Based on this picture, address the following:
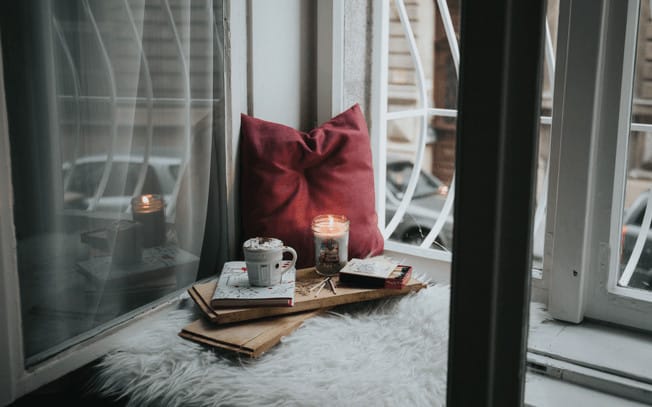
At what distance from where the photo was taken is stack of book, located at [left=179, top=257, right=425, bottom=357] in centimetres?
125

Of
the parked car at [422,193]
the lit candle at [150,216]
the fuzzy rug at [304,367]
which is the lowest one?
the parked car at [422,193]

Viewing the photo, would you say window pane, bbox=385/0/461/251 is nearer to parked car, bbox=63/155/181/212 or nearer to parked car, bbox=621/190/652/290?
parked car, bbox=621/190/652/290

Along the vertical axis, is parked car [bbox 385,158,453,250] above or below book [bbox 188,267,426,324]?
below

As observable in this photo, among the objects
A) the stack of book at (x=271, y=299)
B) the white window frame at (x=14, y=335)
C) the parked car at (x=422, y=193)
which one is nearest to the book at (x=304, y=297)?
the stack of book at (x=271, y=299)

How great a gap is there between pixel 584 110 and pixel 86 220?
1.09 m

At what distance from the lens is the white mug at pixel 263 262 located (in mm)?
1366

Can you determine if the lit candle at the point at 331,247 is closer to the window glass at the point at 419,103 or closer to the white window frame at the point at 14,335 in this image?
the white window frame at the point at 14,335

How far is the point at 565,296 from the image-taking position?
4.80ft

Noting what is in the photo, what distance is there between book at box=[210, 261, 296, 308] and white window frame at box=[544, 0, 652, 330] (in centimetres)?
63

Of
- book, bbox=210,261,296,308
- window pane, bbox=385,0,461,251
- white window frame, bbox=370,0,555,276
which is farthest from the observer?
window pane, bbox=385,0,461,251

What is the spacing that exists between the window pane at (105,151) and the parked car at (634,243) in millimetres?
1014

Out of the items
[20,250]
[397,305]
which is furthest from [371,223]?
[20,250]

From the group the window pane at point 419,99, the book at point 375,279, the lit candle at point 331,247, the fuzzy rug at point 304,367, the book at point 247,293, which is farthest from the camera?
the window pane at point 419,99

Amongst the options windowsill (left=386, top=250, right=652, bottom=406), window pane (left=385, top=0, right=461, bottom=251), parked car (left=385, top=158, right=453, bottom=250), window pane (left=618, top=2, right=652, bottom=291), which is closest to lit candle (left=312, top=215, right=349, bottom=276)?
windowsill (left=386, top=250, right=652, bottom=406)
